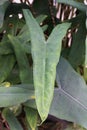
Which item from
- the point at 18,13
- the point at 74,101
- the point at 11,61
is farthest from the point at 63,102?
the point at 18,13

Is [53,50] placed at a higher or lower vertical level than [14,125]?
higher

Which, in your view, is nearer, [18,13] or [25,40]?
[25,40]

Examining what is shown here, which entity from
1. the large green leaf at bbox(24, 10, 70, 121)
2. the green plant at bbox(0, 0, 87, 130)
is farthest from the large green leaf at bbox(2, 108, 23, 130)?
the large green leaf at bbox(24, 10, 70, 121)

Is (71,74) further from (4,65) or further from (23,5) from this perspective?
(23,5)

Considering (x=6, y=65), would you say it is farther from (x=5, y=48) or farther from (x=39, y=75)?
(x=39, y=75)

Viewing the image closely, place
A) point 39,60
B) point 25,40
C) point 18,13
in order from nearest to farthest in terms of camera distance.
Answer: point 39,60, point 25,40, point 18,13

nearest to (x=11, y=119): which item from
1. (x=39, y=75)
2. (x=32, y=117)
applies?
(x=32, y=117)

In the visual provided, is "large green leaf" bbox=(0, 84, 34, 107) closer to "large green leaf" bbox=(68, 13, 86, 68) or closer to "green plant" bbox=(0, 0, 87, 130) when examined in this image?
"green plant" bbox=(0, 0, 87, 130)
